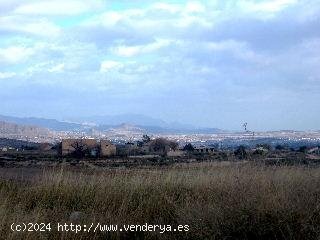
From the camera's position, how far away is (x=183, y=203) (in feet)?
33.8

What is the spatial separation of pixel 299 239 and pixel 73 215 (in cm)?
383

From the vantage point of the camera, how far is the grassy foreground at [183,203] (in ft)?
26.2

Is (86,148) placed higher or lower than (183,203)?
higher

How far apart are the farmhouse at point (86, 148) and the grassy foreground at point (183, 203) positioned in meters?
25.2

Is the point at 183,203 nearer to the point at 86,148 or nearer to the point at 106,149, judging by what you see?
the point at 86,148

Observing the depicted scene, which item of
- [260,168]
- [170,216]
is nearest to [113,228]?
[170,216]

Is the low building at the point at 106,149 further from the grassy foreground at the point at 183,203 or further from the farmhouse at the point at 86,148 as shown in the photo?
the grassy foreground at the point at 183,203

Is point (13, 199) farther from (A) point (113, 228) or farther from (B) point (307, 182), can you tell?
(B) point (307, 182)

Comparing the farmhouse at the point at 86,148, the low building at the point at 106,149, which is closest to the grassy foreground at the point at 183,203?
the farmhouse at the point at 86,148

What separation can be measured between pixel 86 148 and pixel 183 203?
2983 centimetres

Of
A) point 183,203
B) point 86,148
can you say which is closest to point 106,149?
point 86,148

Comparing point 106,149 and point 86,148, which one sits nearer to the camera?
point 86,148

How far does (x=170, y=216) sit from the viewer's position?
9711mm

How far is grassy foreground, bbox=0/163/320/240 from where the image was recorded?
7.98m
